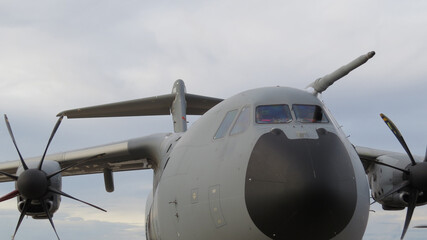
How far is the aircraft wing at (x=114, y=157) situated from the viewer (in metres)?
11.4

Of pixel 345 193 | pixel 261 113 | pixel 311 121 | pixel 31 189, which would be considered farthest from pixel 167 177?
pixel 31 189

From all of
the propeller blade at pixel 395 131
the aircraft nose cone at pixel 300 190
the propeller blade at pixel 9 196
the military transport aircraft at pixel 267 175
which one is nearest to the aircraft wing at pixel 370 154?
the propeller blade at pixel 395 131

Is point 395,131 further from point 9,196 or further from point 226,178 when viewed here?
point 9,196

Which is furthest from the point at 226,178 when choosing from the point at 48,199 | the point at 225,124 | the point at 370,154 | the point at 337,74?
the point at 370,154

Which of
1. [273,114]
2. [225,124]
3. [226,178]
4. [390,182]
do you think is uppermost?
[273,114]

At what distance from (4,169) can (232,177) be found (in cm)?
941

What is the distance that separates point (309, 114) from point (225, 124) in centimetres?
108

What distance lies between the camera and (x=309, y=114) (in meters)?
6.32

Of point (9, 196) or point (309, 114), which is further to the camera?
point (9, 196)

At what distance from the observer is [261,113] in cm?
631

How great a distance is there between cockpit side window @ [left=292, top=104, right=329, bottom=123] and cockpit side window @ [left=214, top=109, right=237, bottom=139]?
0.80 metres

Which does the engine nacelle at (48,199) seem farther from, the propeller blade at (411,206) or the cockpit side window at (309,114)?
the propeller blade at (411,206)

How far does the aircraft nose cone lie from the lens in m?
5.04

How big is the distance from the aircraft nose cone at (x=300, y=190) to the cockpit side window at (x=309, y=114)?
26.2 inches
